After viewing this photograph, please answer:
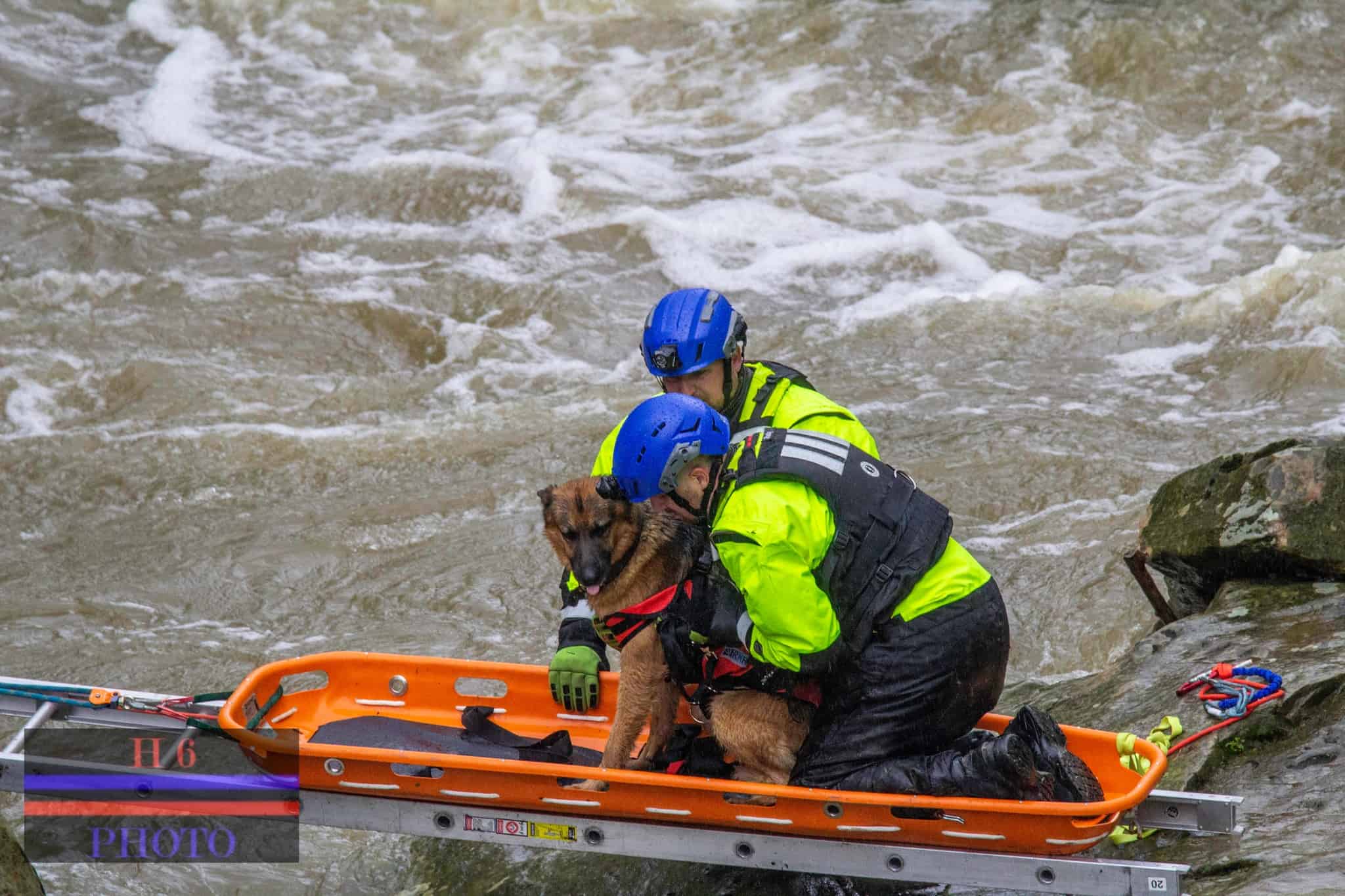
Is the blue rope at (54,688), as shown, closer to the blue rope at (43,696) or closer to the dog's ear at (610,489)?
the blue rope at (43,696)

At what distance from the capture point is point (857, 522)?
4555mm

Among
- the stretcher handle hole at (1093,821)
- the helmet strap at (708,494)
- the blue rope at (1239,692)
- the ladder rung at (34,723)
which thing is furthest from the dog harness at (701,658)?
the ladder rung at (34,723)

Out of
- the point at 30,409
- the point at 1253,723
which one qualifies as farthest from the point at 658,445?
the point at 30,409

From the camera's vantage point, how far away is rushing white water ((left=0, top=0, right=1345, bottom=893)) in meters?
9.43

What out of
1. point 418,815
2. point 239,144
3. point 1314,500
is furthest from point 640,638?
point 239,144

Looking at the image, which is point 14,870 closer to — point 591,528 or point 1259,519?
point 591,528

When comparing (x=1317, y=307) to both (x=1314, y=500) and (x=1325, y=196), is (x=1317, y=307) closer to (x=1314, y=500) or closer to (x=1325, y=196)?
(x=1325, y=196)

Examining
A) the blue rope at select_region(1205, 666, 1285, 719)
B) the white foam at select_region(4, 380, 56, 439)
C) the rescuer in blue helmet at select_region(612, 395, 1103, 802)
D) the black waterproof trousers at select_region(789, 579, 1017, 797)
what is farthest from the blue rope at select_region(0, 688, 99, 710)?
the white foam at select_region(4, 380, 56, 439)

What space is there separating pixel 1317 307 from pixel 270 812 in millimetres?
9748

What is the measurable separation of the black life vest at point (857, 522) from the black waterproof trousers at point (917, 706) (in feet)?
0.42

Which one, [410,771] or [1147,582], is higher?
[410,771]

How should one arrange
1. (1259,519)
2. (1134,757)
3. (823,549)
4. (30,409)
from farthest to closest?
(30,409)
(1259,519)
(1134,757)
(823,549)

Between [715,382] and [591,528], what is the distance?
2.74 feet

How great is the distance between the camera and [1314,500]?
6.41 metres
